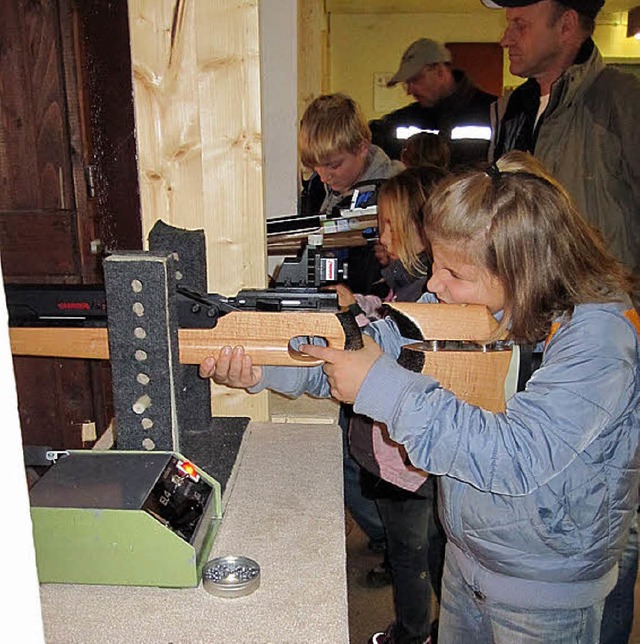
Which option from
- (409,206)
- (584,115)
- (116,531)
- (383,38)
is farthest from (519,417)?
(383,38)

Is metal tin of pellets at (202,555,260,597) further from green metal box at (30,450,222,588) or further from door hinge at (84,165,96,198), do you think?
door hinge at (84,165,96,198)

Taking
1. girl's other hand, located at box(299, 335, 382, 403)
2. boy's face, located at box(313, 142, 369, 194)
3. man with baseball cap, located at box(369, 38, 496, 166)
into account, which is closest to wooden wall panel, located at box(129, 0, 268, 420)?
girl's other hand, located at box(299, 335, 382, 403)

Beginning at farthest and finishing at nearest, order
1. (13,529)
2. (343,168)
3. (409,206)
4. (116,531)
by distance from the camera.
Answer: (343,168) < (409,206) < (116,531) < (13,529)

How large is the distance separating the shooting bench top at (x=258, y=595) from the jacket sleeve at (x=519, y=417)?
191 mm

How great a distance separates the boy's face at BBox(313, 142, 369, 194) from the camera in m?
2.41

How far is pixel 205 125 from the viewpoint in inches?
56.3

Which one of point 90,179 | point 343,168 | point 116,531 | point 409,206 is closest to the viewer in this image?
point 116,531

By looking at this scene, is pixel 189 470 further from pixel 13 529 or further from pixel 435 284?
pixel 13 529

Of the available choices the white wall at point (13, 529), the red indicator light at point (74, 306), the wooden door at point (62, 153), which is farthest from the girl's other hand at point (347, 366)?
the wooden door at point (62, 153)

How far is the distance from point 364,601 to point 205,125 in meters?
→ 1.46

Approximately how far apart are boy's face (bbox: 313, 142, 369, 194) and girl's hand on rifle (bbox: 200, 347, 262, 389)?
1.36 metres

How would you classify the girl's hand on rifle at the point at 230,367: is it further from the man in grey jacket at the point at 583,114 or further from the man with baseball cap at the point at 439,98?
the man with baseball cap at the point at 439,98

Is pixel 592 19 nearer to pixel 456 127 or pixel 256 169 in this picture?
pixel 256 169

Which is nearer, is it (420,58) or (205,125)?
(205,125)
